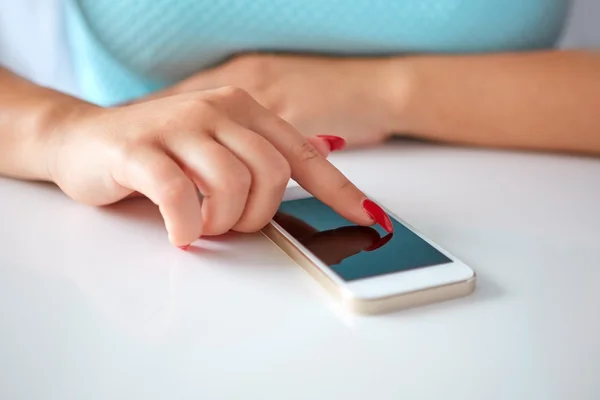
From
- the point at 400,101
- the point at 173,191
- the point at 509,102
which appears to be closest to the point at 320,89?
the point at 400,101

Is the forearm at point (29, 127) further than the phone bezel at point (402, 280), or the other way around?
the forearm at point (29, 127)

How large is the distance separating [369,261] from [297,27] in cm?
37

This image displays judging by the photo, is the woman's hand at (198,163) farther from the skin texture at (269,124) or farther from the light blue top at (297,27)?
the light blue top at (297,27)

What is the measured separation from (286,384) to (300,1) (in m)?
0.47

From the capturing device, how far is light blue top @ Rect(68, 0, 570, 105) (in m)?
0.66

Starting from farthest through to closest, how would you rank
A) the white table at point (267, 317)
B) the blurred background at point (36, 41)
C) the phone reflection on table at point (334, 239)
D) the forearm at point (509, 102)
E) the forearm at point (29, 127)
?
the blurred background at point (36, 41) → the forearm at point (509, 102) → the forearm at point (29, 127) → the phone reflection on table at point (334, 239) → the white table at point (267, 317)

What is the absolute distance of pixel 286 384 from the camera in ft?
0.93

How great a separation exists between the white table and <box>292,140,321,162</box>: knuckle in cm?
6

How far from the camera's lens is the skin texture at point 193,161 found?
39cm

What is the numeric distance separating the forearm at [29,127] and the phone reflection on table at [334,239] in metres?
0.19

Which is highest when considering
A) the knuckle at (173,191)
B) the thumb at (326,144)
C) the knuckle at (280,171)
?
the thumb at (326,144)

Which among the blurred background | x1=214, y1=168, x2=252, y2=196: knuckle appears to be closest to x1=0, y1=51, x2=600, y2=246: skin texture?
x1=214, y1=168, x2=252, y2=196: knuckle

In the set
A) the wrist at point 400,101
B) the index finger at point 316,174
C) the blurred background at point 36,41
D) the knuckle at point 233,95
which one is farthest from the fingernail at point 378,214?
the blurred background at point 36,41

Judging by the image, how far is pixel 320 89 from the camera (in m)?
0.64
